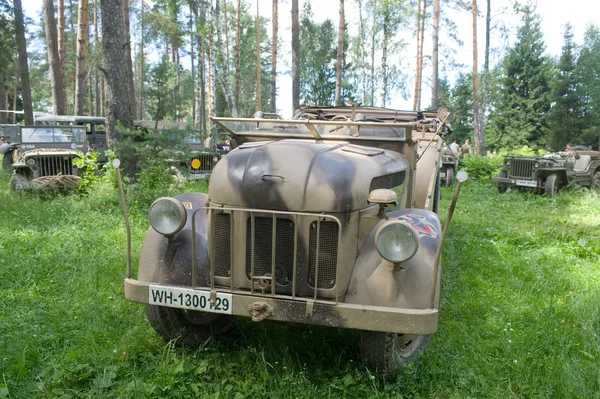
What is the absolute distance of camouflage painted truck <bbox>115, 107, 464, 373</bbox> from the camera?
116 inches

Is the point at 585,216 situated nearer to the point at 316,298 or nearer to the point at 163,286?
the point at 316,298

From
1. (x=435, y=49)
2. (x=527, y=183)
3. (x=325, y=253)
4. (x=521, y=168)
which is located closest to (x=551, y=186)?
(x=527, y=183)

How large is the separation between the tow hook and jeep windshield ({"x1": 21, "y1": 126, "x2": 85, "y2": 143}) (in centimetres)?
1083

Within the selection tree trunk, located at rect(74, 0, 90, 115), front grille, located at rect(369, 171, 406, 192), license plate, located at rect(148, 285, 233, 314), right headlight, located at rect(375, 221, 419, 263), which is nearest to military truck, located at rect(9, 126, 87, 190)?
tree trunk, located at rect(74, 0, 90, 115)

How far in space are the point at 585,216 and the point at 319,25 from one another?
1098 inches

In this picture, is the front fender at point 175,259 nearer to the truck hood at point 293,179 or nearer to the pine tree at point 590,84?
the truck hood at point 293,179

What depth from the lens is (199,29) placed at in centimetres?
1680

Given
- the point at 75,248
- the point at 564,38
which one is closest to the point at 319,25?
the point at 564,38

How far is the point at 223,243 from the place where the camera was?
3.30 m

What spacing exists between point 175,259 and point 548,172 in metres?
11.8

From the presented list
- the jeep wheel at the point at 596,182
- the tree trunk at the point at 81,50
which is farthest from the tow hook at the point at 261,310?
the tree trunk at the point at 81,50

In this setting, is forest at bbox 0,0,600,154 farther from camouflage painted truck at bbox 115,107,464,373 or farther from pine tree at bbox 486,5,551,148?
camouflage painted truck at bbox 115,107,464,373

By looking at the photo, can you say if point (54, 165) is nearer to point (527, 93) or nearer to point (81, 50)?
point (81, 50)

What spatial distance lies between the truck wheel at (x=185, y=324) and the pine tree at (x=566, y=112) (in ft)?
109
